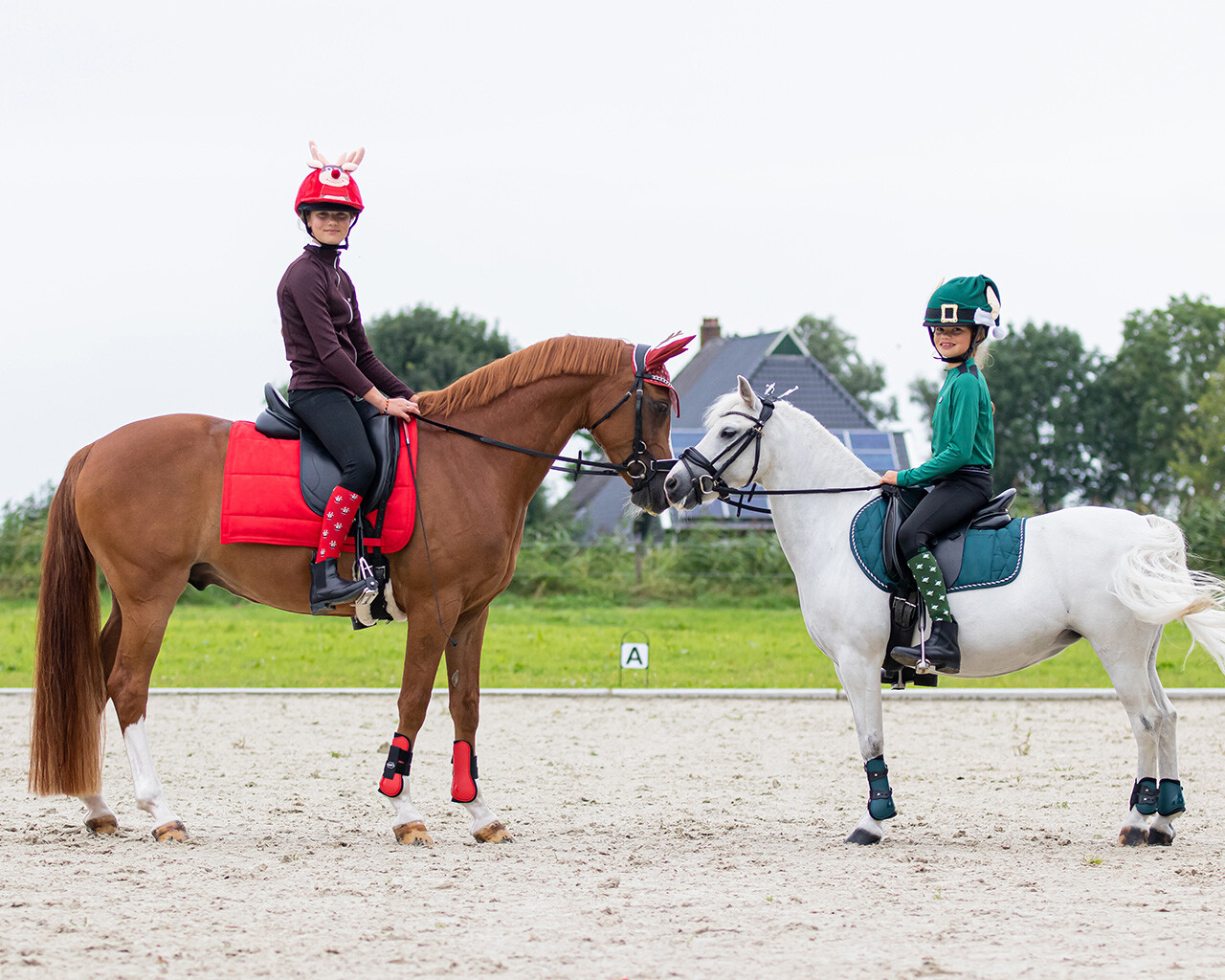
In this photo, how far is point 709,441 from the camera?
6121 mm

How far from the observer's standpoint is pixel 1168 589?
556 centimetres

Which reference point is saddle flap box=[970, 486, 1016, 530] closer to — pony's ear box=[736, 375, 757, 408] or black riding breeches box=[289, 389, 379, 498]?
pony's ear box=[736, 375, 757, 408]

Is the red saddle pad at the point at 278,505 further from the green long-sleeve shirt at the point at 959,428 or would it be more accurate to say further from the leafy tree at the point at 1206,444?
the leafy tree at the point at 1206,444

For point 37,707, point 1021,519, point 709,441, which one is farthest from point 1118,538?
point 37,707

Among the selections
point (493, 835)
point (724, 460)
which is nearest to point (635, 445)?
point (724, 460)

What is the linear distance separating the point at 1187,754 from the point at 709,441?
4639 millimetres

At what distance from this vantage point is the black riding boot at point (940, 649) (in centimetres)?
582

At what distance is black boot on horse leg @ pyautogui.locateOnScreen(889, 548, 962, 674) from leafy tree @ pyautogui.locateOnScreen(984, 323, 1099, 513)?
168 feet

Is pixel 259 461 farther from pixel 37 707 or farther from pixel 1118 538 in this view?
pixel 1118 538

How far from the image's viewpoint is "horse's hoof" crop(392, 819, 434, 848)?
582 cm

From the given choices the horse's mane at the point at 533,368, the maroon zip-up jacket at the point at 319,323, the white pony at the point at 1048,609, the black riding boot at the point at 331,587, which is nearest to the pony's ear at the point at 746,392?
the white pony at the point at 1048,609

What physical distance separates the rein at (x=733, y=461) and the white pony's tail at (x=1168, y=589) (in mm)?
1249

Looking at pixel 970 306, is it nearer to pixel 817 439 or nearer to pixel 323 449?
pixel 817 439

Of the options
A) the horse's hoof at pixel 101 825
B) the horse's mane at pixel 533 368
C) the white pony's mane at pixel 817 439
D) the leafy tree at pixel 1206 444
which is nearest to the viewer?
the horse's hoof at pixel 101 825
